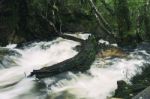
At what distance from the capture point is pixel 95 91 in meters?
8.23

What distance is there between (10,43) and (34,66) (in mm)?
2927

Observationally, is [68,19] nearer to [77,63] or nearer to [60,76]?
[77,63]

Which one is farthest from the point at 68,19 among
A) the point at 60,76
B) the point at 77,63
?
the point at 60,76

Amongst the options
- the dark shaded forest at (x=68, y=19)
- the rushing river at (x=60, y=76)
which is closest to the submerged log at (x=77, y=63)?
the rushing river at (x=60, y=76)

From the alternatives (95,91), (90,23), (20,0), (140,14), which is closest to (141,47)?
(140,14)

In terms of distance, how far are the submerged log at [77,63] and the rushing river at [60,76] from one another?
145mm

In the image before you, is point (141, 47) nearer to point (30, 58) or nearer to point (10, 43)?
point (30, 58)

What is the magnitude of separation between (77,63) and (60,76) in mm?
606

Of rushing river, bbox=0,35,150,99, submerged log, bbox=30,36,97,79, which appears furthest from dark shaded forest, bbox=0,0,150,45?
submerged log, bbox=30,36,97,79

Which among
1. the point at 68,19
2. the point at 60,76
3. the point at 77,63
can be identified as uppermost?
the point at 68,19

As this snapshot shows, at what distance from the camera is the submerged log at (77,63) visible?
852cm

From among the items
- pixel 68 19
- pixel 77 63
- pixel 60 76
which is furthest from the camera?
pixel 68 19

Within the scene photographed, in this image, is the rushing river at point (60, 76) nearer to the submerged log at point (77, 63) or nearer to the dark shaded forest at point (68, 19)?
the submerged log at point (77, 63)

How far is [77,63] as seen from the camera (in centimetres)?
889
